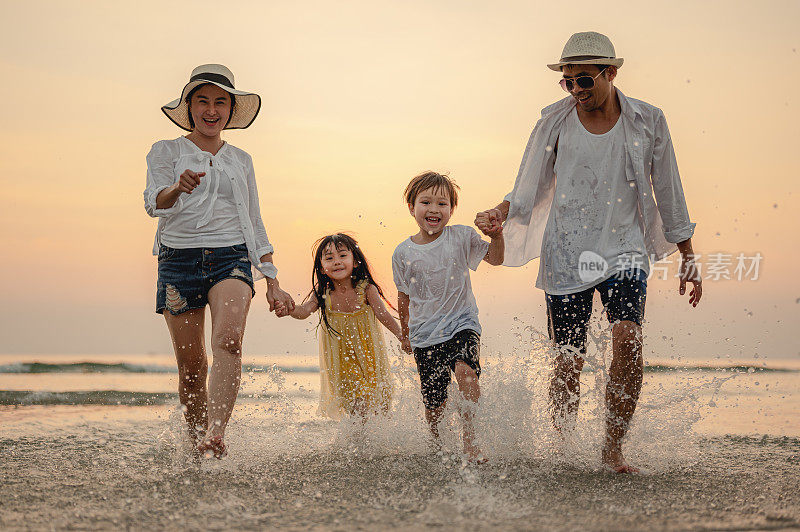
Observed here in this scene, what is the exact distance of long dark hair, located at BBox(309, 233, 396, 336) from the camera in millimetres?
5648

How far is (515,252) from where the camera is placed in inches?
190

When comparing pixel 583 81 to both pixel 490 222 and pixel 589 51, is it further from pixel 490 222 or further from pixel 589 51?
pixel 490 222

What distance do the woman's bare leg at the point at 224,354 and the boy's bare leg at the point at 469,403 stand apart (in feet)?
4.21

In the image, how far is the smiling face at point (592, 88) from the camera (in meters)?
4.30

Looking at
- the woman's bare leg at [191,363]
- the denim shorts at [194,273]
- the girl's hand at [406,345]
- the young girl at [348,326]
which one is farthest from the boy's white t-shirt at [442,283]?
the woman's bare leg at [191,363]

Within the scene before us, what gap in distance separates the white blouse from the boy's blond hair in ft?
3.34

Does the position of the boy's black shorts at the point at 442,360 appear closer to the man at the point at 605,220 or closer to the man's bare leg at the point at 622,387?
the man at the point at 605,220

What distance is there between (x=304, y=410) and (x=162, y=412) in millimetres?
1639

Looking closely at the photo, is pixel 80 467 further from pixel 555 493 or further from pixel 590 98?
pixel 590 98

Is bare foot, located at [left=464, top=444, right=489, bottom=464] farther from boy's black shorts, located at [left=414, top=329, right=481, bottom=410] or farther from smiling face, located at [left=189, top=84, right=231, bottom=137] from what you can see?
smiling face, located at [left=189, top=84, right=231, bottom=137]

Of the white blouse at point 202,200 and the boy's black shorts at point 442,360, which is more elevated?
the white blouse at point 202,200

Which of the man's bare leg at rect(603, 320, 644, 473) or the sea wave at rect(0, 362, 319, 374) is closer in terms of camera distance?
the man's bare leg at rect(603, 320, 644, 473)

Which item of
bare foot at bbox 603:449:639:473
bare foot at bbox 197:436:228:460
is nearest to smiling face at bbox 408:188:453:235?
bare foot at bbox 603:449:639:473

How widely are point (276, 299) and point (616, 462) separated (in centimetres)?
222
